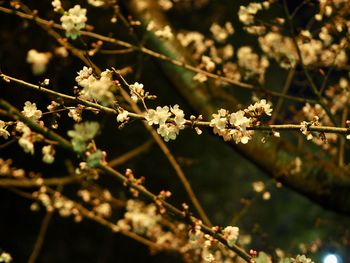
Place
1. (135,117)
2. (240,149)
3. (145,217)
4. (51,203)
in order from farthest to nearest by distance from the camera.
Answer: (51,203)
(145,217)
(240,149)
(135,117)

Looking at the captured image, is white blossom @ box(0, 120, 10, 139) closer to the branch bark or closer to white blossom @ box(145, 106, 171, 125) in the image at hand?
white blossom @ box(145, 106, 171, 125)

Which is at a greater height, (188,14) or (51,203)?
(188,14)

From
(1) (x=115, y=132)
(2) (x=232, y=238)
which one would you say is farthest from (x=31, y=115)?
(1) (x=115, y=132)

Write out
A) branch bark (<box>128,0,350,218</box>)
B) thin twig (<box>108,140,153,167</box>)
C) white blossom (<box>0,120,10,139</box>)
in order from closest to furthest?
1. white blossom (<box>0,120,10,139</box>)
2. branch bark (<box>128,0,350,218</box>)
3. thin twig (<box>108,140,153,167</box>)

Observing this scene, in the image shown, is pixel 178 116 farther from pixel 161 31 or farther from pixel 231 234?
pixel 161 31

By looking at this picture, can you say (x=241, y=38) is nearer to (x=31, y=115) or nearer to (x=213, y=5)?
(x=213, y=5)

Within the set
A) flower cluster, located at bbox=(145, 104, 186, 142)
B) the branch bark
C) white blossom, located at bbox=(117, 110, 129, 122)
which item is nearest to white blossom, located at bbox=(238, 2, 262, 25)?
the branch bark

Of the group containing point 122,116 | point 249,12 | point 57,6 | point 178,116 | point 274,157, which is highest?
point 249,12

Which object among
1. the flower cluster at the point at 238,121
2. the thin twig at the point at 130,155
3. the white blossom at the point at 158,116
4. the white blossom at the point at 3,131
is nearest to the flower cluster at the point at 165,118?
the white blossom at the point at 158,116

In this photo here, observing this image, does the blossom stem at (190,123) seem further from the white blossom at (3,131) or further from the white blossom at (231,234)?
the white blossom at (231,234)

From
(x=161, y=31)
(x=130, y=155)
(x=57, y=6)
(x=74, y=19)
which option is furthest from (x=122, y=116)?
(x=130, y=155)

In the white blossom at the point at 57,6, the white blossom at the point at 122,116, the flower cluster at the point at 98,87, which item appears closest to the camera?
the flower cluster at the point at 98,87
